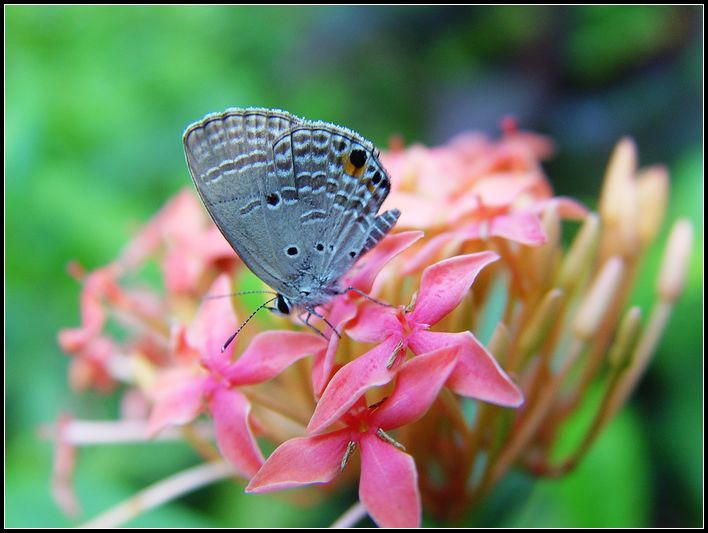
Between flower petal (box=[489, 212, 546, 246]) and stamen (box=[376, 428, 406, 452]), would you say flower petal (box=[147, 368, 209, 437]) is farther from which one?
flower petal (box=[489, 212, 546, 246])

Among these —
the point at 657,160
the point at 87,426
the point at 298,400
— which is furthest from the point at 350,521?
the point at 657,160

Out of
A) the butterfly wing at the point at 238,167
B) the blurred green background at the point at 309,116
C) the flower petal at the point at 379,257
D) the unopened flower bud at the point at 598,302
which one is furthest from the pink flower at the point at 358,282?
the blurred green background at the point at 309,116

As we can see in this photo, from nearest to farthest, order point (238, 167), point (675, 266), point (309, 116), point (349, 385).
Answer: point (349, 385)
point (238, 167)
point (675, 266)
point (309, 116)

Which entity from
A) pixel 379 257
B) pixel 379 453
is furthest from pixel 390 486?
pixel 379 257

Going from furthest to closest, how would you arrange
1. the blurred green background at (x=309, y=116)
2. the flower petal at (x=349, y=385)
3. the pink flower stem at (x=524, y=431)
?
the blurred green background at (x=309, y=116)
the pink flower stem at (x=524, y=431)
the flower petal at (x=349, y=385)

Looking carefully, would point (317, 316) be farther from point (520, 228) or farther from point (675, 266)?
point (675, 266)

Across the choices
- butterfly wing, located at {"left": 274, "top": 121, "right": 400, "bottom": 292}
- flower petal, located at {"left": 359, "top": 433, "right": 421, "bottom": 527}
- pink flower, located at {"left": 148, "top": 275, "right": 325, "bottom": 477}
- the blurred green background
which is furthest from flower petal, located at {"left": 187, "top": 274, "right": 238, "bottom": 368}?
the blurred green background

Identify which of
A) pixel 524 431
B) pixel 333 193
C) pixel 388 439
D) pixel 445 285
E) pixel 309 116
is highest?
pixel 309 116

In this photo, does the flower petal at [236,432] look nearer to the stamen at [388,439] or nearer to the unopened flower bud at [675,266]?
the stamen at [388,439]
